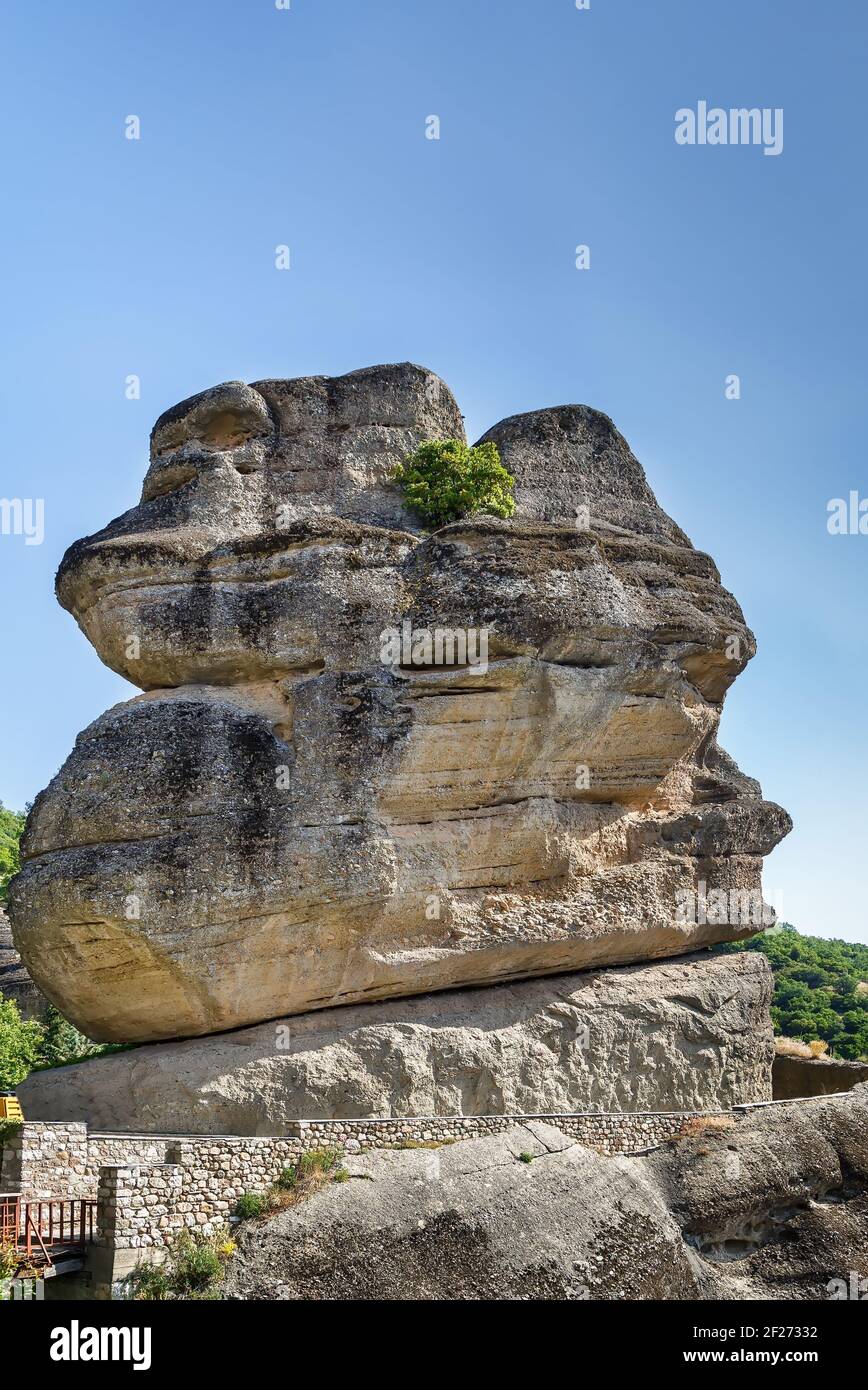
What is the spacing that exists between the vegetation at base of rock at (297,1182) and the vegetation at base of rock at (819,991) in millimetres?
11998

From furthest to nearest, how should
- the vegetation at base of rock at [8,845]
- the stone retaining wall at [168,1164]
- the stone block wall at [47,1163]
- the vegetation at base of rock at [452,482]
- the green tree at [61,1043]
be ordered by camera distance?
the vegetation at base of rock at [8,845], the green tree at [61,1043], the vegetation at base of rock at [452,482], the stone block wall at [47,1163], the stone retaining wall at [168,1164]

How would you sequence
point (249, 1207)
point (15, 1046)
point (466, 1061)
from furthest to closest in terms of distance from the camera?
point (15, 1046) → point (466, 1061) → point (249, 1207)

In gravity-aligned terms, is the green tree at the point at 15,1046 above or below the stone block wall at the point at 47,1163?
above

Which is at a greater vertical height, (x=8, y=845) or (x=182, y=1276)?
(x=8, y=845)

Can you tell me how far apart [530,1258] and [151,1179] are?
548 cm

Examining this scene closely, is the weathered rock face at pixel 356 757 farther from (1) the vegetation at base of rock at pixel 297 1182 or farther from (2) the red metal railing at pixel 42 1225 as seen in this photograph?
(2) the red metal railing at pixel 42 1225

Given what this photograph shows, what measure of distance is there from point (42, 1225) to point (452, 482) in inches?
681

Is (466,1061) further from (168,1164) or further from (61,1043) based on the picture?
(61,1043)

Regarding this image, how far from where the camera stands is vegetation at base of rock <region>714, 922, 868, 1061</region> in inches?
1813

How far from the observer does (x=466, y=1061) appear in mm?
24953

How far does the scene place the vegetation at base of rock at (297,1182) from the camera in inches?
796

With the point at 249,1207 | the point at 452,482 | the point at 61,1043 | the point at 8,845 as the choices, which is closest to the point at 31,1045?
the point at 61,1043

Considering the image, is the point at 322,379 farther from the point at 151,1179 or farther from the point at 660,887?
the point at 151,1179

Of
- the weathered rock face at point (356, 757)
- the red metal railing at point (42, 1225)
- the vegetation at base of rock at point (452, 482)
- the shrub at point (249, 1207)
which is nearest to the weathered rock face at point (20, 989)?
the weathered rock face at point (356, 757)
